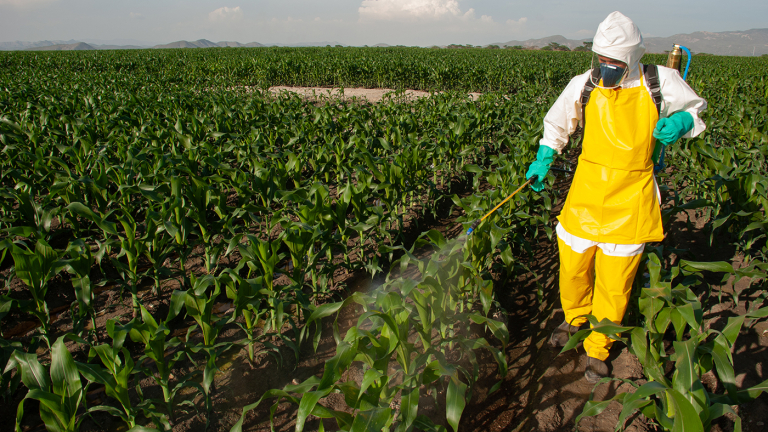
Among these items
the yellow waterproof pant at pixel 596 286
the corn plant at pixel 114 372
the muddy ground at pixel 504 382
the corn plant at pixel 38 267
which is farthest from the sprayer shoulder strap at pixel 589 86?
the corn plant at pixel 38 267

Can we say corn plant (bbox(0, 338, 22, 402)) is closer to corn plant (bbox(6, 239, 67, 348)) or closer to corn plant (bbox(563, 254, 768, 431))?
corn plant (bbox(6, 239, 67, 348))

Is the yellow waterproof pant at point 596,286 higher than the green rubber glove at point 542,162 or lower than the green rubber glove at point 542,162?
lower

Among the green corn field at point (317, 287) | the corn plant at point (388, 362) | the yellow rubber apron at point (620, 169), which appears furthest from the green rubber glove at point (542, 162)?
the corn plant at point (388, 362)

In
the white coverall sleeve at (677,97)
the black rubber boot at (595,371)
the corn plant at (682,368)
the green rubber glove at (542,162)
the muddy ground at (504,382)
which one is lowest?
the muddy ground at (504,382)

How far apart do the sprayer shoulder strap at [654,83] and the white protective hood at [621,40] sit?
70 mm

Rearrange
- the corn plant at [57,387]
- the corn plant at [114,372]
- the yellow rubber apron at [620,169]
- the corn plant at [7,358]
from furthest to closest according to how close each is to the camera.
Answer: the yellow rubber apron at [620,169] < the corn plant at [7,358] < the corn plant at [114,372] < the corn plant at [57,387]

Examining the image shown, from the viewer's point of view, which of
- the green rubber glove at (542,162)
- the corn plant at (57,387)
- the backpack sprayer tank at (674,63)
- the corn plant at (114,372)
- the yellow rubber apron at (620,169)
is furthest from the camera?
the green rubber glove at (542,162)

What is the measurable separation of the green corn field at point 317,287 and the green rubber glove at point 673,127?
0.66m

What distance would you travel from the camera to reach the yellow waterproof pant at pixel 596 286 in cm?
226

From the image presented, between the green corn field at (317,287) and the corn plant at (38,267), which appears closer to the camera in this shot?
the green corn field at (317,287)

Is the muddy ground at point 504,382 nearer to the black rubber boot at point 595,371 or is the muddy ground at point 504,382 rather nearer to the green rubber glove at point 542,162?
the black rubber boot at point 595,371

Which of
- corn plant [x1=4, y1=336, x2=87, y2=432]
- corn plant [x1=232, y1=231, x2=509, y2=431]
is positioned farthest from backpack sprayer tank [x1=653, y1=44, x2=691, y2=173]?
corn plant [x1=4, y1=336, x2=87, y2=432]

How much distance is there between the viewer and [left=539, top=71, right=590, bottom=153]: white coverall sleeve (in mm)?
2307

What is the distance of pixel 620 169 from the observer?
2148 millimetres
